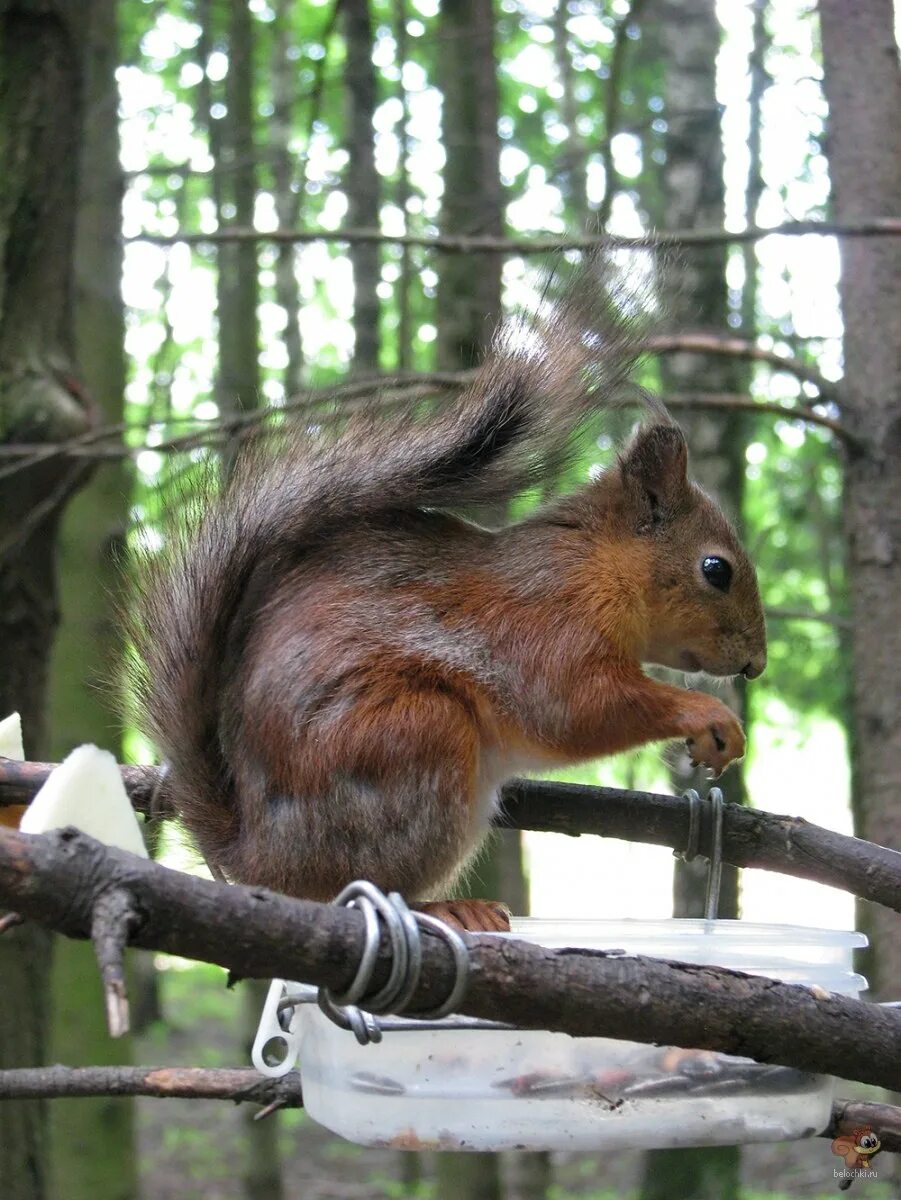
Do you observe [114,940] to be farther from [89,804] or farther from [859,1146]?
[859,1146]

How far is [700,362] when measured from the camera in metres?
4.60

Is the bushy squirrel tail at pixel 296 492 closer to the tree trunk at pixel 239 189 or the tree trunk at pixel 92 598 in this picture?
the tree trunk at pixel 92 598

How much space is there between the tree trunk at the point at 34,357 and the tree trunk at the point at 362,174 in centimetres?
208

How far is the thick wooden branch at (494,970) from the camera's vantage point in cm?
95

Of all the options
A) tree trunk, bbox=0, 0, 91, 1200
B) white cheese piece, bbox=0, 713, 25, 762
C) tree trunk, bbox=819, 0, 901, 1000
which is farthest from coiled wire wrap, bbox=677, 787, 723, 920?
tree trunk, bbox=0, 0, 91, 1200

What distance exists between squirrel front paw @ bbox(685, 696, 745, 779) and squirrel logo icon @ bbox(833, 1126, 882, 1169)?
0.55 meters

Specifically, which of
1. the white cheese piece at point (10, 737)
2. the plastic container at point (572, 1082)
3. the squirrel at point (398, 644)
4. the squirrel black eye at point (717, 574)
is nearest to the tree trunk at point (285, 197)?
the squirrel black eye at point (717, 574)

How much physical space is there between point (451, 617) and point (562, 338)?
1.46ft

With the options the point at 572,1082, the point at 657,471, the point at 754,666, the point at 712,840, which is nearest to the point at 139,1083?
the point at 572,1082

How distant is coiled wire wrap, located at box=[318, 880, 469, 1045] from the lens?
3.48 feet

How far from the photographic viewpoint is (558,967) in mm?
1175

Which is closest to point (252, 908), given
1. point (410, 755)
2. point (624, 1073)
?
point (624, 1073)

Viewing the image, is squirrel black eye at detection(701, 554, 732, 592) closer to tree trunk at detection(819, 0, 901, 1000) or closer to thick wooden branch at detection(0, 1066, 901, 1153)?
tree trunk at detection(819, 0, 901, 1000)

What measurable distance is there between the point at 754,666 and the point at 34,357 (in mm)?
1673
